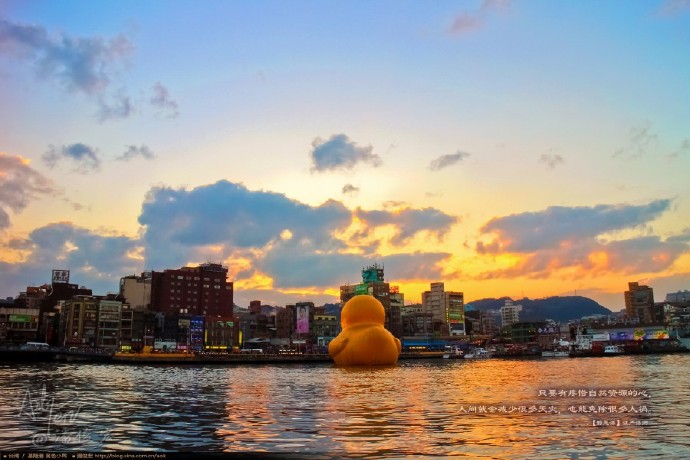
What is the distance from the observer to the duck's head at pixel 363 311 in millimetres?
72375

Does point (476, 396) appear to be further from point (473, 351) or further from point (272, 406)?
point (473, 351)

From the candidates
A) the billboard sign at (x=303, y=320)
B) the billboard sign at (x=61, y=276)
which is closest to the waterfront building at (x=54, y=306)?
the billboard sign at (x=61, y=276)

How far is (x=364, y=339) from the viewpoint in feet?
229

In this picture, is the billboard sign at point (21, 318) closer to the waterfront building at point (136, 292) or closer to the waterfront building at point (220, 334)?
the waterfront building at point (136, 292)

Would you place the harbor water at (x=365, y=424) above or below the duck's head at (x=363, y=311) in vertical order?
below

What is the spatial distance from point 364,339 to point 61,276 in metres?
127

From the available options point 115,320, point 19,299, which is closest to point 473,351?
point 115,320

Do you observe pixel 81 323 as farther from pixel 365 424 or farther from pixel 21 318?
pixel 365 424

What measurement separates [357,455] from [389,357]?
60142 mm

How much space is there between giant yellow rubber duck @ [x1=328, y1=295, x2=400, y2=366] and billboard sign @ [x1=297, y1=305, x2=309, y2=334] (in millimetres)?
108546

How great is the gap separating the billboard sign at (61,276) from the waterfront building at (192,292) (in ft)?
77.1

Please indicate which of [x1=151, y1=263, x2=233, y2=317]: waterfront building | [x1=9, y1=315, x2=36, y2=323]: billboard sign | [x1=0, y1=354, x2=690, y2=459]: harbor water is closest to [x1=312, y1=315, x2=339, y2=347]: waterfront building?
[x1=151, y1=263, x2=233, y2=317]: waterfront building

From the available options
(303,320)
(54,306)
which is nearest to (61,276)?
(54,306)

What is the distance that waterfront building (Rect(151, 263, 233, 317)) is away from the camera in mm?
176875
